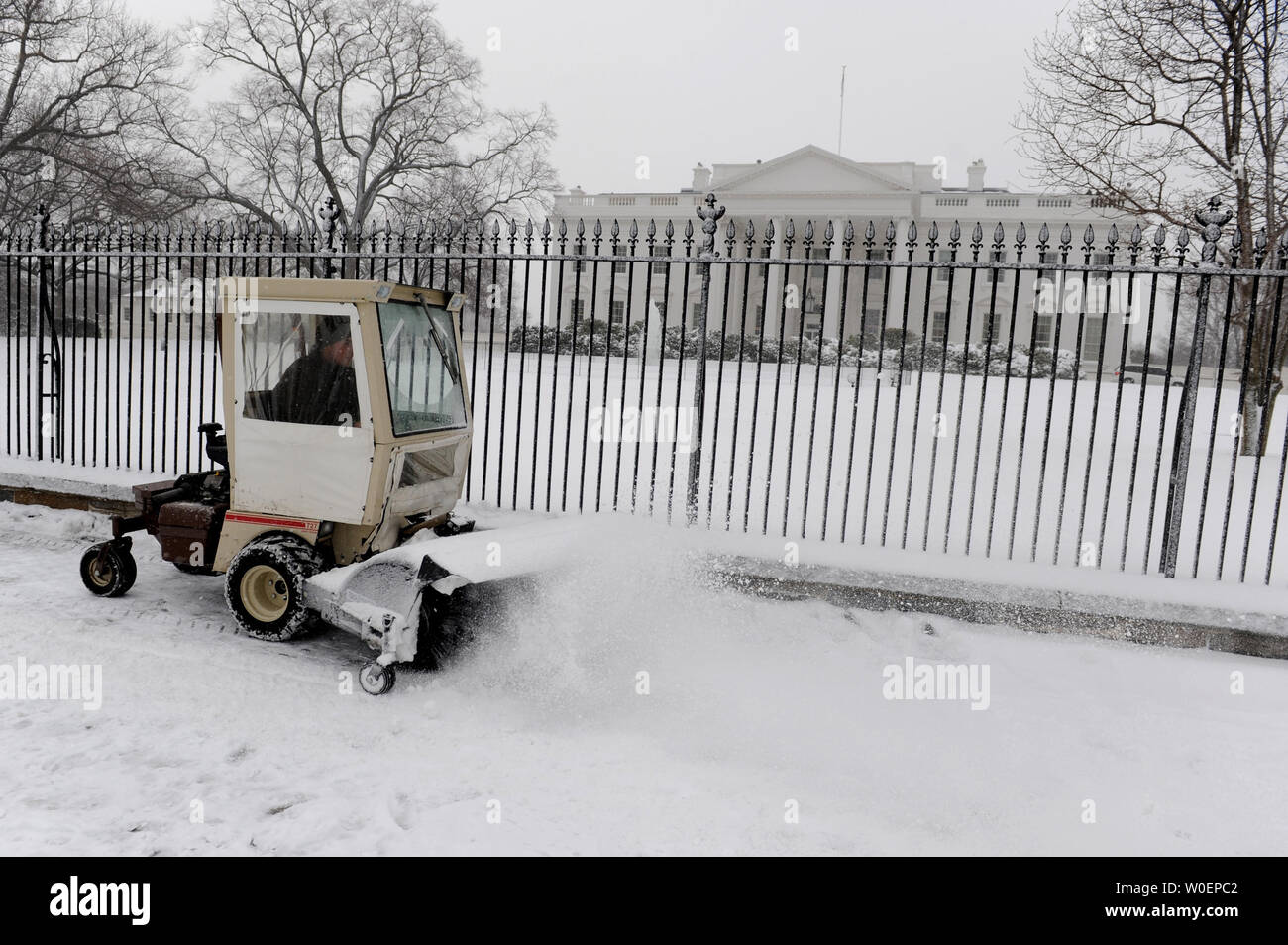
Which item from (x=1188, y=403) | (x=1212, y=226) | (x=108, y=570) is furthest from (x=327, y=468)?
(x=1212, y=226)

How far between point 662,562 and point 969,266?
10.0ft

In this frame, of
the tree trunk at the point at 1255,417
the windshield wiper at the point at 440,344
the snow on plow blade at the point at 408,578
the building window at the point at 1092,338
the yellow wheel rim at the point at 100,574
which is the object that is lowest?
the yellow wheel rim at the point at 100,574

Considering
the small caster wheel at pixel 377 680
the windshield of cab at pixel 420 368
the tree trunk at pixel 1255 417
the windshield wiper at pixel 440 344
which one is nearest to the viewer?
the small caster wheel at pixel 377 680

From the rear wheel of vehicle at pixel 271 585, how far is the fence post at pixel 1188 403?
221 inches

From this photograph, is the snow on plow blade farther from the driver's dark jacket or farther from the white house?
the white house

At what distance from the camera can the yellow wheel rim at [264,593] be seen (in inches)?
221

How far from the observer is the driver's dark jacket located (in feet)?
17.9

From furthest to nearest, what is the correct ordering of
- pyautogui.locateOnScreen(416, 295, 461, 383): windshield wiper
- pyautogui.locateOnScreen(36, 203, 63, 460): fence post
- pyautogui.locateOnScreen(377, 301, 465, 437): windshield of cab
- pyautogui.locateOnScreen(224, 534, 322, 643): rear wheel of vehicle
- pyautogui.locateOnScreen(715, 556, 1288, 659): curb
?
pyautogui.locateOnScreen(36, 203, 63, 460): fence post < pyautogui.locateOnScreen(416, 295, 461, 383): windshield wiper < pyautogui.locateOnScreen(715, 556, 1288, 659): curb < pyautogui.locateOnScreen(377, 301, 465, 437): windshield of cab < pyautogui.locateOnScreen(224, 534, 322, 643): rear wheel of vehicle

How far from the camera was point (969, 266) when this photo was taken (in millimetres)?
6430

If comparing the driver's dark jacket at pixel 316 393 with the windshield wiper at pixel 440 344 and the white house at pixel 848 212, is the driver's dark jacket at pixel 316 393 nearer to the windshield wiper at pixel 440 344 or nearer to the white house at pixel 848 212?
the windshield wiper at pixel 440 344

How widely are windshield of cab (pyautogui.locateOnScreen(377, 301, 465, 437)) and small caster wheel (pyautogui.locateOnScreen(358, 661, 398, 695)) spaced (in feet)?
4.68

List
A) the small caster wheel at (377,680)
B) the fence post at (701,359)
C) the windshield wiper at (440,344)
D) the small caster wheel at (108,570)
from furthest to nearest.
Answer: the fence post at (701,359), the small caster wheel at (108,570), the windshield wiper at (440,344), the small caster wheel at (377,680)

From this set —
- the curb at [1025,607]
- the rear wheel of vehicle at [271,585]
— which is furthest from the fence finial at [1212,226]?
the rear wheel of vehicle at [271,585]

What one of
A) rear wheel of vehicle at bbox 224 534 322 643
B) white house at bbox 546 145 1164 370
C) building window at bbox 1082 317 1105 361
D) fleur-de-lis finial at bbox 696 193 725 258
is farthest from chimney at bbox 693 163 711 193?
rear wheel of vehicle at bbox 224 534 322 643
